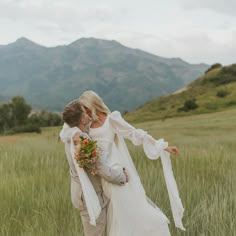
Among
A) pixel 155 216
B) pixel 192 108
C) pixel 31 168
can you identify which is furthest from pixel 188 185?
pixel 192 108

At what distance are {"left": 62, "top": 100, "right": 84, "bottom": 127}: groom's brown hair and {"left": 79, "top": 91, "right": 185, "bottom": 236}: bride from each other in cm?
7

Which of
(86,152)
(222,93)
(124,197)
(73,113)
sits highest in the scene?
(222,93)

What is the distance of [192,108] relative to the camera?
5853 centimetres

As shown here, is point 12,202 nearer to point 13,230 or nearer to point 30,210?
point 30,210

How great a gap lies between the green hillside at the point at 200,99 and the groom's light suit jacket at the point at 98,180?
169 ft

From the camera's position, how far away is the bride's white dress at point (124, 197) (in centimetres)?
489

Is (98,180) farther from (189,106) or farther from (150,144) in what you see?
(189,106)

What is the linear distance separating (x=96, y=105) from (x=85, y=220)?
3.69 feet

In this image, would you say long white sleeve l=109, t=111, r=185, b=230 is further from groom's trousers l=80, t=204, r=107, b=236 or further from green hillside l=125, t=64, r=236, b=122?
green hillside l=125, t=64, r=236, b=122

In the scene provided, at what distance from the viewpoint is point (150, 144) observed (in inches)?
201

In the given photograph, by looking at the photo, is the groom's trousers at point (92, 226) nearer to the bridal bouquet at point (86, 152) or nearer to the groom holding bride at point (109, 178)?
the groom holding bride at point (109, 178)

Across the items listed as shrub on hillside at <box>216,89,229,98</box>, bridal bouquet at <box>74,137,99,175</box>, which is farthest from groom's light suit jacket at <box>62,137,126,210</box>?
shrub on hillside at <box>216,89,229,98</box>

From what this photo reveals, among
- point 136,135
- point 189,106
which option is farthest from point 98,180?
point 189,106

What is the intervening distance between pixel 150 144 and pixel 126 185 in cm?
49
